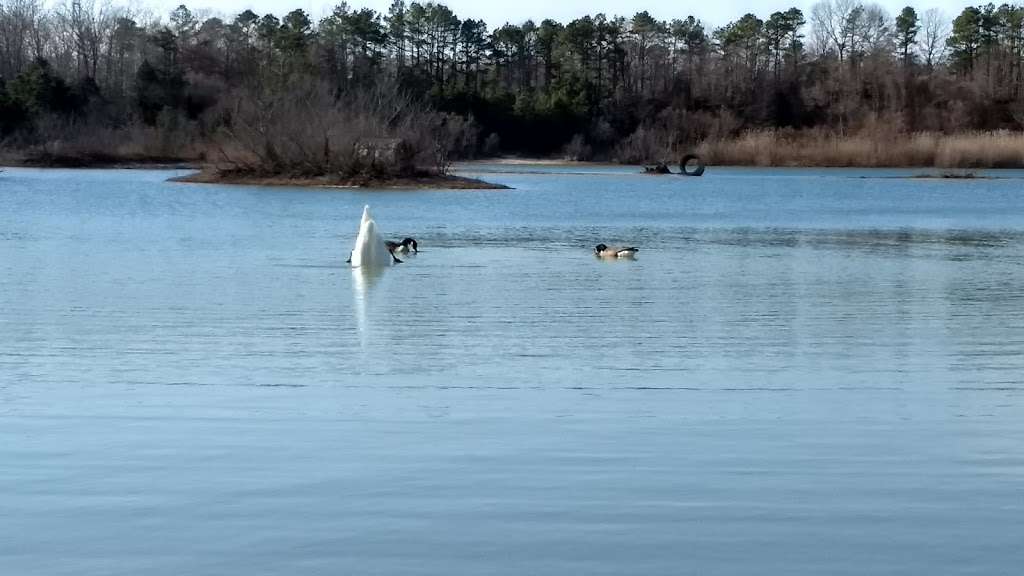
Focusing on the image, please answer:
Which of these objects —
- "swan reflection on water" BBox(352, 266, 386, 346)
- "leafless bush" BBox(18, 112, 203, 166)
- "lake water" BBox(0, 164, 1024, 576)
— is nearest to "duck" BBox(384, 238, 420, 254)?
"lake water" BBox(0, 164, 1024, 576)

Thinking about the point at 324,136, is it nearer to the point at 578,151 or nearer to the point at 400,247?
the point at 400,247

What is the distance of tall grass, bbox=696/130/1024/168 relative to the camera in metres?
69.1

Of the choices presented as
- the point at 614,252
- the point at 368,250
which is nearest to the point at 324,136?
the point at 614,252

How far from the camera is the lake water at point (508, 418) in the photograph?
20.5 ft

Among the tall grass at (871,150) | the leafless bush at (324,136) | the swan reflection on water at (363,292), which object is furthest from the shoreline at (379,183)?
the swan reflection on water at (363,292)

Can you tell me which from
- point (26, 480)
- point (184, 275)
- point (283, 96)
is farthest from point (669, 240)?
point (283, 96)

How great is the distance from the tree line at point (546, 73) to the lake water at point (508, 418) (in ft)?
161

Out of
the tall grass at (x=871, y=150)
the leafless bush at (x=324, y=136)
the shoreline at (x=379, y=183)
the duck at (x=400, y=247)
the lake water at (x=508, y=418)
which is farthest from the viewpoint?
the tall grass at (x=871, y=150)

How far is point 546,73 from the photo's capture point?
10450cm

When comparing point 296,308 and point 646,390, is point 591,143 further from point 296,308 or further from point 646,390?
point 646,390

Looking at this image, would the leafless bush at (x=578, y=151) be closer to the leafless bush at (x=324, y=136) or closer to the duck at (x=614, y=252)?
the leafless bush at (x=324, y=136)

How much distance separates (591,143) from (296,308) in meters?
71.8

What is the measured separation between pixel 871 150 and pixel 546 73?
1462 inches

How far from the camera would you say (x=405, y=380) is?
10.5m
